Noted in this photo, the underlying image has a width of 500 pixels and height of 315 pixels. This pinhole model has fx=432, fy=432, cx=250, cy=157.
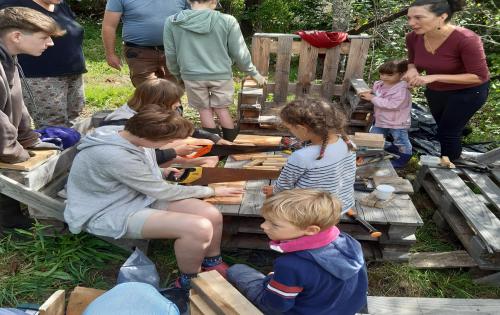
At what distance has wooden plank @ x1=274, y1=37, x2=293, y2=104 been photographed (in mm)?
4832

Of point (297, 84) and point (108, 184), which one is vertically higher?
point (108, 184)

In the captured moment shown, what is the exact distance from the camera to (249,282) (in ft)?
7.64

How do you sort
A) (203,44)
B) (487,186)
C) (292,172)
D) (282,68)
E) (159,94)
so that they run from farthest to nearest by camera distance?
(282,68) < (203,44) < (487,186) < (159,94) < (292,172)

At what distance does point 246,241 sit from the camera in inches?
121

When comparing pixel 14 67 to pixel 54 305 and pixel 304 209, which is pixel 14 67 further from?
pixel 304 209

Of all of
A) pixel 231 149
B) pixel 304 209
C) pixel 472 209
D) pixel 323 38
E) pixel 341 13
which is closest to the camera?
pixel 304 209

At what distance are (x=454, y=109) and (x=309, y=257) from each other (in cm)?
259

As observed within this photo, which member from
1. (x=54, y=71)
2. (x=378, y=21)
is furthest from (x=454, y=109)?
(x=378, y=21)

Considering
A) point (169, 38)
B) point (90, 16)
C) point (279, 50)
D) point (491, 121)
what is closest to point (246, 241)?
point (169, 38)

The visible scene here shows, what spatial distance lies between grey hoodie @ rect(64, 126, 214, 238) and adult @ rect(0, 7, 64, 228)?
1.77 feet

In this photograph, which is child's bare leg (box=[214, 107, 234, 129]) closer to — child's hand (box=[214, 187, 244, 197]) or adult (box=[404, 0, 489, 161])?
Result: child's hand (box=[214, 187, 244, 197])

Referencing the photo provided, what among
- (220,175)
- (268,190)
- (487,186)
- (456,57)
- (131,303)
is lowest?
(487,186)

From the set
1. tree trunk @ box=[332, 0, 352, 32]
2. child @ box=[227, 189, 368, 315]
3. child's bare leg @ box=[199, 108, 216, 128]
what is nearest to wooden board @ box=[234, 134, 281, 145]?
child's bare leg @ box=[199, 108, 216, 128]

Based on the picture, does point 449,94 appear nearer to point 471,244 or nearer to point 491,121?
point 471,244
